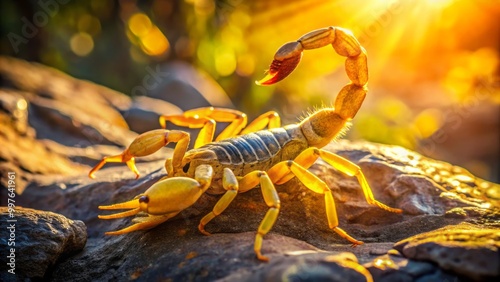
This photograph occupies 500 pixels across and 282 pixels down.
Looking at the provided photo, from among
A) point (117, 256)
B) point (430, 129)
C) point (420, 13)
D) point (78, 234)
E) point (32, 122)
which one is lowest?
point (117, 256)

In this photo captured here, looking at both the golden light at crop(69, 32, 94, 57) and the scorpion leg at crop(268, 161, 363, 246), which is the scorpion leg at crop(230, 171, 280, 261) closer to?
the scorpion leg at crop(268, 161, 363, 246)

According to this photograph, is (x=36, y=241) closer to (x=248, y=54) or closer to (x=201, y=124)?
(x=201, y=124)

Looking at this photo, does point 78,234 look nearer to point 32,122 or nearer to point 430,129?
point 32,122

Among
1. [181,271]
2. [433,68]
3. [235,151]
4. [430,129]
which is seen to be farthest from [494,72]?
[181,271]

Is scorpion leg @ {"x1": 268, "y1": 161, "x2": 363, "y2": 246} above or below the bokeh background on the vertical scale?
below

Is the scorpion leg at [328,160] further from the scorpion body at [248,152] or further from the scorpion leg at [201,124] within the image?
the scorpion leg at [201,124]

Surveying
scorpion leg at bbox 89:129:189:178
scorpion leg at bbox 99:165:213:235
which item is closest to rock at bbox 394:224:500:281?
scorpion leg at bbox 99:165:213:235

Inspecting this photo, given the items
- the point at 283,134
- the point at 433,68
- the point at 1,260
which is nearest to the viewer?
the point at 1,260
